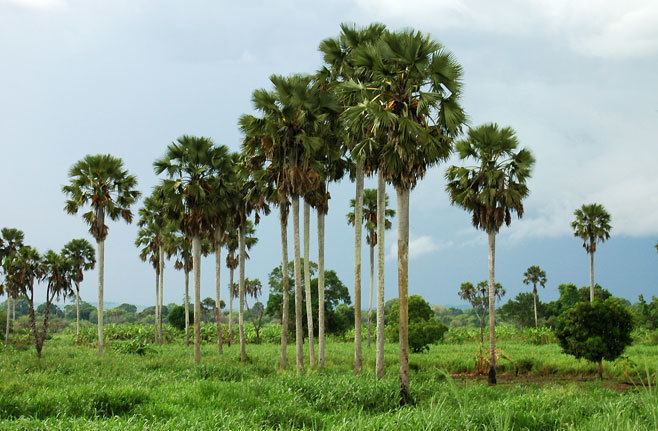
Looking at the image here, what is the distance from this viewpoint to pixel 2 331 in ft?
222

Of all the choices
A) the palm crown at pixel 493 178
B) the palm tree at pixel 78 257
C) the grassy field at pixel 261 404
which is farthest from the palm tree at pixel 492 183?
the palm tree at pixel 78 257

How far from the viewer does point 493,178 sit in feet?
101

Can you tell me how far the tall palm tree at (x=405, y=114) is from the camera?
2048 cm

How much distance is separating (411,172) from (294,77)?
10794 mm

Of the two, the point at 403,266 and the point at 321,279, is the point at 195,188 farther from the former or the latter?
the point at 403,266

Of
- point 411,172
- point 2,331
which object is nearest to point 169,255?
point 2,331

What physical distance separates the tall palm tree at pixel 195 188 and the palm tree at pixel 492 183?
13.9 metres

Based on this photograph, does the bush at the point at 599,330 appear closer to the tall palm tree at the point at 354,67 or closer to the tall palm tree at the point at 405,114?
the tall palm tree at the point at 354,67

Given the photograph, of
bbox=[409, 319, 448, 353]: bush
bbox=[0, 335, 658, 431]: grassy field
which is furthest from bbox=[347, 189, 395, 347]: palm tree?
bbox=[0, 335, 658, 431]: grassy field

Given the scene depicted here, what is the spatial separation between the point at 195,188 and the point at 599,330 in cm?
2381

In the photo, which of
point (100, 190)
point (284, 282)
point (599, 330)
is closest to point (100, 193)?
point (100, 190)

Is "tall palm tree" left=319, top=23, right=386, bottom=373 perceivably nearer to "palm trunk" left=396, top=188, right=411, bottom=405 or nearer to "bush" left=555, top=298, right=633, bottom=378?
"palm trunk" left=396, top=188, right=411, bottom=405

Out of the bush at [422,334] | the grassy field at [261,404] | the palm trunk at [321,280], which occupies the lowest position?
the bush at [422,334]

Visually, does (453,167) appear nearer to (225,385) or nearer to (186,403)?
(225,385)
